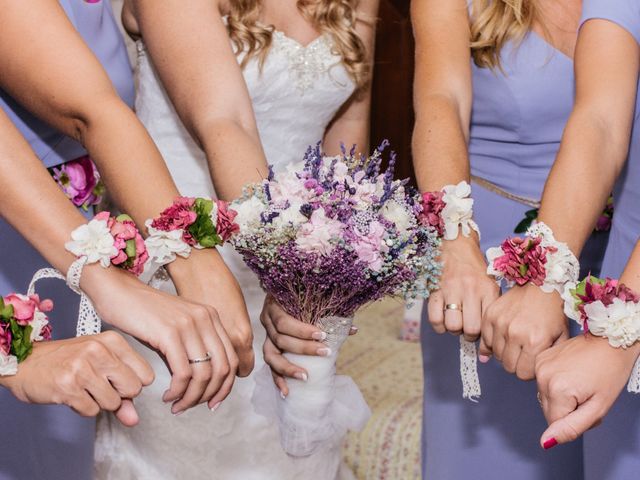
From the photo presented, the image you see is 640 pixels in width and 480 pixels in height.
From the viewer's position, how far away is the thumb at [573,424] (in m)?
1.50

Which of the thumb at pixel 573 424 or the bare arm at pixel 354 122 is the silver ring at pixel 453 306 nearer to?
the thumb at pixel 573 424

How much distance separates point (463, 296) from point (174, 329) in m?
0.63

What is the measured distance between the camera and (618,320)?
1.52m

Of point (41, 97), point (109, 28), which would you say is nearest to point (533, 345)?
point (41, 97)

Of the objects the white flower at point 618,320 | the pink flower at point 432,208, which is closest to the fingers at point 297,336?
the pink flower at point 432,208

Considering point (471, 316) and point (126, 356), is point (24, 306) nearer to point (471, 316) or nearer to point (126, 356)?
point (126, 356)

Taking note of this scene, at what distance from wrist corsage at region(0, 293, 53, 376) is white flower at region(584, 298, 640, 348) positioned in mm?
922

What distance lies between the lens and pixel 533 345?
1.68 metres

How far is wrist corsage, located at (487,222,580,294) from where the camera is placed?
173 cm

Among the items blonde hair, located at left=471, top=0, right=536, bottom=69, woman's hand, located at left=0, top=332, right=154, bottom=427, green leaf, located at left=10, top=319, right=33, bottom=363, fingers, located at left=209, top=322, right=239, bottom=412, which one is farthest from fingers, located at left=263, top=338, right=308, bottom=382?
blonde hair, located at left=471, top=0, right=536, bottom=69

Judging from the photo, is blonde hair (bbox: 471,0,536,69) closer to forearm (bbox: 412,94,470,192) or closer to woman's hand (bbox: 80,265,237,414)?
forearm (bbox: 412,94,470,192)

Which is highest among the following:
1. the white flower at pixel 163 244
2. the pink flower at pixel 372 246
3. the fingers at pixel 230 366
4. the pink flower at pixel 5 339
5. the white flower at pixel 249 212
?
the pink flower at pixel 5 339

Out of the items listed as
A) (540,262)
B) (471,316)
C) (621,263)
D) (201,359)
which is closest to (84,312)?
(201,359)

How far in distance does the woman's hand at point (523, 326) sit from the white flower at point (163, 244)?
0.62 metres
